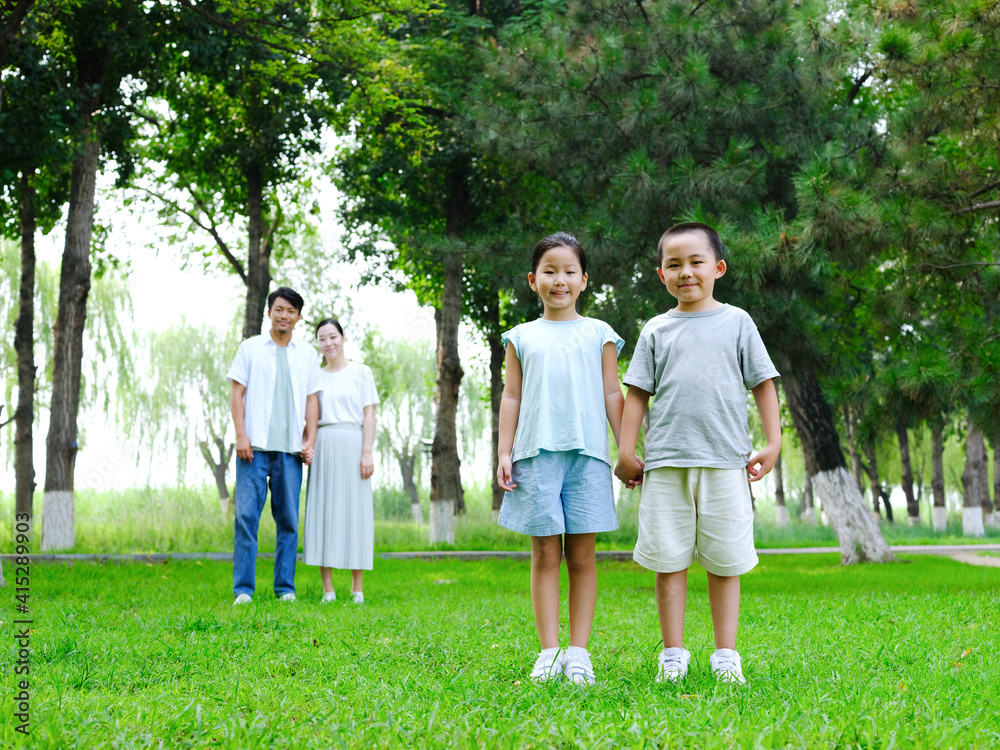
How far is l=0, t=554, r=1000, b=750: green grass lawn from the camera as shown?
236cm

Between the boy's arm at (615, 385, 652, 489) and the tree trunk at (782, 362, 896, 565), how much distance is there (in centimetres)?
790

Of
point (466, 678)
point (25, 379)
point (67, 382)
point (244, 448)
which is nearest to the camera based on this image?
point (466, 678)

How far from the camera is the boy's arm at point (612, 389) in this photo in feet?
11.3

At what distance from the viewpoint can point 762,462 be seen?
3.12 meters

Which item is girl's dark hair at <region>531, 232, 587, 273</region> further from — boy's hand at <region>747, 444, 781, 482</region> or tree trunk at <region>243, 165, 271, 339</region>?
tree trunk at <region>243, 165, 271, 339</region>

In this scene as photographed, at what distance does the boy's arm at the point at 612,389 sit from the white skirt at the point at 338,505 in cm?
341

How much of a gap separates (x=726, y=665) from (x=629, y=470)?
79 centimetres

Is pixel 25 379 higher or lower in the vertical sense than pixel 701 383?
higher

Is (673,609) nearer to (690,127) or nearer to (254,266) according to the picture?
(690,127)

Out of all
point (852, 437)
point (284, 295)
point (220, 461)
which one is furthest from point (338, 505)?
point (220, 461)

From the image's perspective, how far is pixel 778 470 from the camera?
26.2m

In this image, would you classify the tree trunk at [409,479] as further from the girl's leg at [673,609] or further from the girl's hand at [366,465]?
the girl's leg at [673,609]

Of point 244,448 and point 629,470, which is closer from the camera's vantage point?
point 629,470

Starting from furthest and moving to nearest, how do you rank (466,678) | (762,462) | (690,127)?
(690,127) < (466,678) < (762,462)
